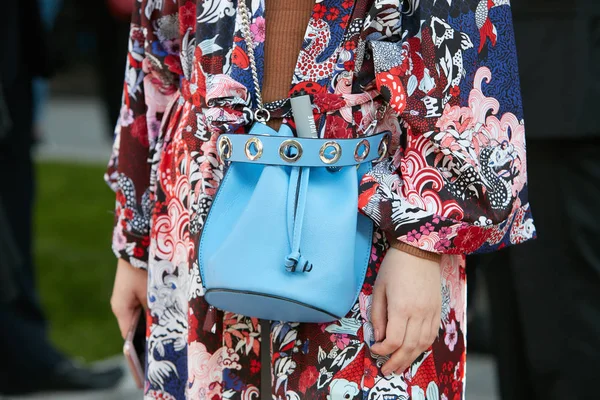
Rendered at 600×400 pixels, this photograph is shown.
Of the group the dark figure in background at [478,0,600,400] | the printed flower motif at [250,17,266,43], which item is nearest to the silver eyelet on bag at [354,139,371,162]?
the printed flower motif at [250,17,266,43]

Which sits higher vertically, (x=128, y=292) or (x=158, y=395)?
(x=128, y=292)

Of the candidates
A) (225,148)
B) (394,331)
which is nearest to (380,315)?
(394,331)

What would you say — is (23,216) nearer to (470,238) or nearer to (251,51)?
(251,51)

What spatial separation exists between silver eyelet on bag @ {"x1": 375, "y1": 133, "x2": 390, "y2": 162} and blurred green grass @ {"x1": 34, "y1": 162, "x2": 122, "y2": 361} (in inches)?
114

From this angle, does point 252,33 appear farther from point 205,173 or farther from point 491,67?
point 491,67

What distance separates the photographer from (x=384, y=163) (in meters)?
1.42

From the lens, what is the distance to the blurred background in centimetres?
359

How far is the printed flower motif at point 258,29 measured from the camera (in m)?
1.41

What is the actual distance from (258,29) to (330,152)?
9.5 inches

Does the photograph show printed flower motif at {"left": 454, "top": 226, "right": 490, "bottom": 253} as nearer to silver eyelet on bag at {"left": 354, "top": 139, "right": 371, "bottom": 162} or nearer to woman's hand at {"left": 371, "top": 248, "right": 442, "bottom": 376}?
woman's hand at {"left": 371, "top": 248, "right": 442, "bottom": 376}

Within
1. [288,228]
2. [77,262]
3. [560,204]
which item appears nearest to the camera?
[288,228]

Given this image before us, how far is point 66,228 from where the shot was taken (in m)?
5.93

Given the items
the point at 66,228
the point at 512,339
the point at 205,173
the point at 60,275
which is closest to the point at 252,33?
the point at 205,173

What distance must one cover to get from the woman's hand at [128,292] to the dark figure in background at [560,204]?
47.3 inches
